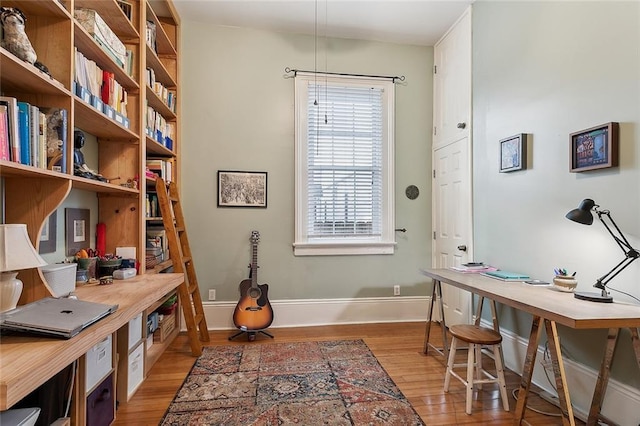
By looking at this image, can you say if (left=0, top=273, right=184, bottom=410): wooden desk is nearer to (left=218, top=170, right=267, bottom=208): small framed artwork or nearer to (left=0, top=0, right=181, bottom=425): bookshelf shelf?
(left=0, top=0, right=181, bottom=425): bookshelf shelf

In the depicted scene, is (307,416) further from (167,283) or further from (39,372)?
(39,372)

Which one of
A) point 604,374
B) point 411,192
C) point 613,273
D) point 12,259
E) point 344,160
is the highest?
point 344,160

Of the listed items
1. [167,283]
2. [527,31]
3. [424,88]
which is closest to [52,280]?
[167,283]

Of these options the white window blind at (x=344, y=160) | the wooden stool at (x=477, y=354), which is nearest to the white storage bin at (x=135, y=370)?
the white window blind at (x=344, y=160)

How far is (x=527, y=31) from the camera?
92.7 inches

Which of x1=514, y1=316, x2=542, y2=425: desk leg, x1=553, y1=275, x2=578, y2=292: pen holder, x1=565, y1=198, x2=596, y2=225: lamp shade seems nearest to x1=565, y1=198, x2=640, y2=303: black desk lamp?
x1=565, y1=198, x2=596, y2=225: lamp shade

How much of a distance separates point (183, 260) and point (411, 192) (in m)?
2.49

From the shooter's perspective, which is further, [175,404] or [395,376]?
[395,376]

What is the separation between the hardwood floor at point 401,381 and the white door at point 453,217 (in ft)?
1.32

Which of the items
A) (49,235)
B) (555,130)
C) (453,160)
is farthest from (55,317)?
(453,160)

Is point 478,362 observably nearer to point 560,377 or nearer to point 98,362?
point 560,377

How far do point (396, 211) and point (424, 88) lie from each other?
145 centimetres

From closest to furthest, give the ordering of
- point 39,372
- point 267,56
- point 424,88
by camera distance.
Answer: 1. point 39,372
2. point 267,56
3. point 424,88

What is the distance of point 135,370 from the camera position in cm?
215
